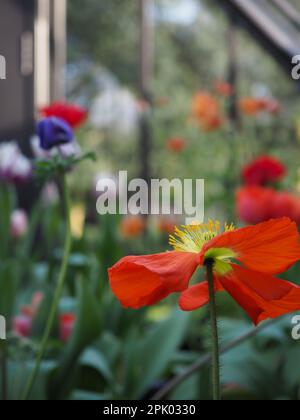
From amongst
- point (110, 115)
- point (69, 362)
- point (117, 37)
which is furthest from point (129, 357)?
point (117, 37)

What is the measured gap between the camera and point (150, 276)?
283 mm

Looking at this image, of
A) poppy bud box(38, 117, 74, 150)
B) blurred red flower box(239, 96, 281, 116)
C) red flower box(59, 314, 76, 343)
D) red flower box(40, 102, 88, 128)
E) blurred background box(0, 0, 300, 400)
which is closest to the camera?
poppy bud box(38, 117, 74, 150)

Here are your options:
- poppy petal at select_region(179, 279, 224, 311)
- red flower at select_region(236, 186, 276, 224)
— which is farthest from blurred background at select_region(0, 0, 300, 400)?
poppy petal at select_region(179, 279, 224, 311)

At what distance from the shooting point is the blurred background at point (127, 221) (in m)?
0.74

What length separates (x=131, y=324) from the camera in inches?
39.9

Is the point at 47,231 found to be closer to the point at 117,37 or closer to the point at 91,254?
the point at 91,254

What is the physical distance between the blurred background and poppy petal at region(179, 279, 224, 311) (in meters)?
0.25

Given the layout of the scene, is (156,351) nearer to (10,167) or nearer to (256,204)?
(256,204)

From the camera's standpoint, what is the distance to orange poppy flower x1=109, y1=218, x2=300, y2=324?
27cm

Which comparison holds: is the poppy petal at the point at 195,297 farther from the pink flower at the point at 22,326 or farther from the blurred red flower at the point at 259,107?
the blurred red flower at the point at 259,107

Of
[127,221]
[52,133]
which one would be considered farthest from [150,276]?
[127,221]

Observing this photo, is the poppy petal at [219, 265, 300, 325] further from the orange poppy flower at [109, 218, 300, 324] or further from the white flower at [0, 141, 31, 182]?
the white flower at [0, 141, 31, 182]

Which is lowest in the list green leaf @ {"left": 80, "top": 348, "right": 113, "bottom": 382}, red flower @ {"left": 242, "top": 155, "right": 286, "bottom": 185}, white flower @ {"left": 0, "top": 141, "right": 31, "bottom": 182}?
green leaf @ {"left": 80, "top": 348, "right": 113, "bottom": 382}

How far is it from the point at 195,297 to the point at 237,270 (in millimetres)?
30
